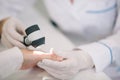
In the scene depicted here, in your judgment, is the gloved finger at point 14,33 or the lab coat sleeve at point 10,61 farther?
the gloved finger at point 14,33

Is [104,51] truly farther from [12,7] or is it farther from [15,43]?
[12,7]

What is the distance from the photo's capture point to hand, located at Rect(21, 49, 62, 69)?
77 cm

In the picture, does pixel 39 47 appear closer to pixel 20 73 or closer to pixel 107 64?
pixel 20 73

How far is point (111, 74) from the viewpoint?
0.93 meters

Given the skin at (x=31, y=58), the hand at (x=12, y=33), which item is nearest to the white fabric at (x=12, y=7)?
the hand at (x=12, y=33)

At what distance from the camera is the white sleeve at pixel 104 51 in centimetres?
83

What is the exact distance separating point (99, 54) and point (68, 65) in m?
0.15

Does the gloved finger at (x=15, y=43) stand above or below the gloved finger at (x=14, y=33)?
below

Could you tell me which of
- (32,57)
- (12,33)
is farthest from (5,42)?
(32,57)

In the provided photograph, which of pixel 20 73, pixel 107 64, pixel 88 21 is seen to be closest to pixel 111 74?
pixel 107 64

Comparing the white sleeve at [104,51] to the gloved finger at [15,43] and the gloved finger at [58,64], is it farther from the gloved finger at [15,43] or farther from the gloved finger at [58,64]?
the gloved finger at [15,43]

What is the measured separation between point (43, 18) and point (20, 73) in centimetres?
40

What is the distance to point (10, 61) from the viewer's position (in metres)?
0.72

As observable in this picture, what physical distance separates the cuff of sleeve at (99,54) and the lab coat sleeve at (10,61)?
253 mm
